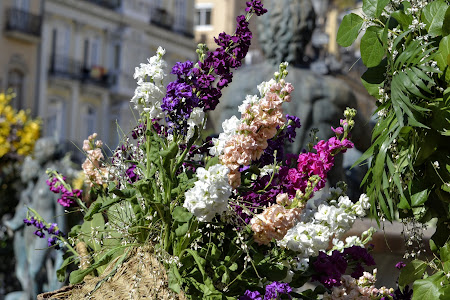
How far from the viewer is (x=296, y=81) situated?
443cm

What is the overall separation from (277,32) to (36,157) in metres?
4.15

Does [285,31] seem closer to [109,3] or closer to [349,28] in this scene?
[349,28]

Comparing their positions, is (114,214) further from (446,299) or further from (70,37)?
(70,37)

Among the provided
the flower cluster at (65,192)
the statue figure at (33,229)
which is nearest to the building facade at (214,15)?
the statue figure at (33,229)

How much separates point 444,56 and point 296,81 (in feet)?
7.92

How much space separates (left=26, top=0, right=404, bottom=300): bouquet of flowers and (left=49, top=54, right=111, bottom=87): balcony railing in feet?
88.0

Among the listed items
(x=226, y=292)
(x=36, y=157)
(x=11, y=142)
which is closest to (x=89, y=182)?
(x=226, y=292)

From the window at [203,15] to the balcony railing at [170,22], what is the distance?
4013 mm

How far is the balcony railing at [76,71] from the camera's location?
1135 inches

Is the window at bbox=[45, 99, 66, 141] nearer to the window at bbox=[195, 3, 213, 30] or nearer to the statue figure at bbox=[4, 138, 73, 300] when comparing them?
the window at bbox=[195, 3, 213, 30]

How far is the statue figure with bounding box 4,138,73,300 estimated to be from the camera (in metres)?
7.05

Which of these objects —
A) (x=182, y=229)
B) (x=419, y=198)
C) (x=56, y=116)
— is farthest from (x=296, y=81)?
(x=56, y=116)

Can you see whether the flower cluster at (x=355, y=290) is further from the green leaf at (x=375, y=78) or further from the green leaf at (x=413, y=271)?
the green leaf at (x=375, y=78)

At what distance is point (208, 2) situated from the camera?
39562 mm
